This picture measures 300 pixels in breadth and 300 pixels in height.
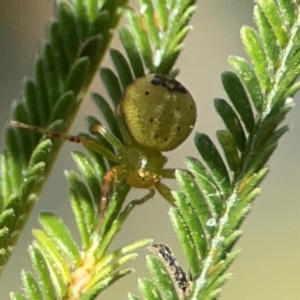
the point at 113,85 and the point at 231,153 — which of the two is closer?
the point at 231,153

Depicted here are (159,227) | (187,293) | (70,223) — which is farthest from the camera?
(159,227)

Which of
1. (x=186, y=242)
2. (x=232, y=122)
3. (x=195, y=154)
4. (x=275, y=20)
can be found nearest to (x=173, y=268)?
(x=186, y=242)

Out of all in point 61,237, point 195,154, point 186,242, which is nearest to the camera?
point 186,242

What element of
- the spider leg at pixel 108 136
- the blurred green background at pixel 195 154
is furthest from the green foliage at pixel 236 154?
the blurred green background at pixel 195 154

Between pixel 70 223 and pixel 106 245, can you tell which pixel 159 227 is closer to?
pixel 70 223

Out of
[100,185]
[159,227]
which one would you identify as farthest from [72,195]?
[159,227]

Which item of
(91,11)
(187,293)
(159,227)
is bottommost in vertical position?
(187,293)

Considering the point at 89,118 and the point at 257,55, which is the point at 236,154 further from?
the point at 89,118
